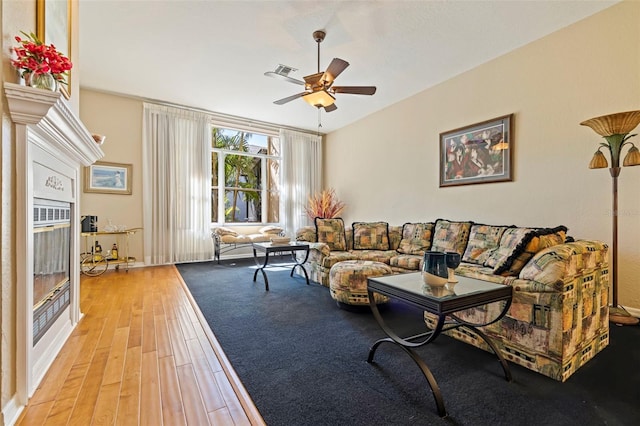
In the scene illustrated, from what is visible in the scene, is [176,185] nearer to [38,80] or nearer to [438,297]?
[38,80]

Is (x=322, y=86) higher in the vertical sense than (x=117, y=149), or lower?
higher

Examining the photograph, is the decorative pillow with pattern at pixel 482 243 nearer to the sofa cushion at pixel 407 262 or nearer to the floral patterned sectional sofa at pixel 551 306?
the floral patterned sectional sofa at pixel 551 306

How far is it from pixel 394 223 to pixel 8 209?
4734 millimetres

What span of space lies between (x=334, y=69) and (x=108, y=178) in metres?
4.28

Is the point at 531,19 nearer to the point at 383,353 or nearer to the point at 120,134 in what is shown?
the point at 383,353

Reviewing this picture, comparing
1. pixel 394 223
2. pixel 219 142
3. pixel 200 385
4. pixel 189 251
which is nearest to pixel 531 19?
pixel 394 223

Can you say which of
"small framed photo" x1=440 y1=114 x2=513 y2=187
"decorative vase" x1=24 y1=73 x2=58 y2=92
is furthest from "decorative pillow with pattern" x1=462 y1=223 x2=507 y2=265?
"decorative vase" x1=24 y1=73 x2=58 y2=92

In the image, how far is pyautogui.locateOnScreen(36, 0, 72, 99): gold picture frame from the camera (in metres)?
1.71

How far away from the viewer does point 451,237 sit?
139 inches

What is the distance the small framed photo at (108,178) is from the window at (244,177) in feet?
5.01

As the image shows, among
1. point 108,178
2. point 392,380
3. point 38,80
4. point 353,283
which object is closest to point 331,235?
point 353,283

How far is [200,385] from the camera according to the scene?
5.32 ft

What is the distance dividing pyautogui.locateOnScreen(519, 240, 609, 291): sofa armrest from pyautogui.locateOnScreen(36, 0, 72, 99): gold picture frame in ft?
11.0

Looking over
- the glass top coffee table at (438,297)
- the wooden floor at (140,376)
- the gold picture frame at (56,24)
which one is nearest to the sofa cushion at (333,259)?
the wooden floor at (140,376)
